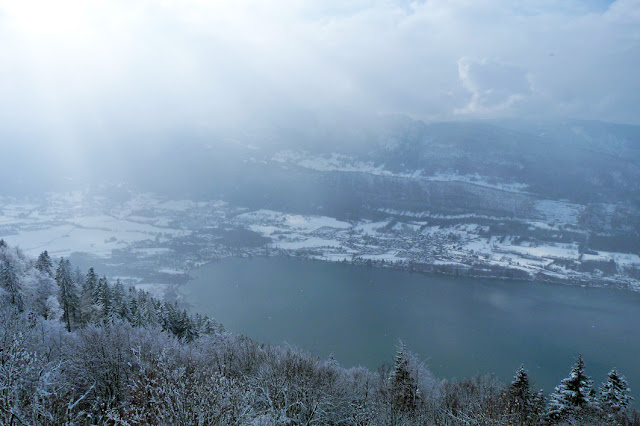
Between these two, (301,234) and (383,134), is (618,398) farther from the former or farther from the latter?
(383,134)

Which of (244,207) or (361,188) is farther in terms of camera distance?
(361,188)

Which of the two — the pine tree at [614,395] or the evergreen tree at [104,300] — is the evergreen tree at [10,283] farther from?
the pine tree at [614,395]

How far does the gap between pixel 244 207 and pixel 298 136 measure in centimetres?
4062

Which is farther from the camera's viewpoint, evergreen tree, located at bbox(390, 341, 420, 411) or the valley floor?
the valley floor

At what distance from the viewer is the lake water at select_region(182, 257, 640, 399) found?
72.0 ft

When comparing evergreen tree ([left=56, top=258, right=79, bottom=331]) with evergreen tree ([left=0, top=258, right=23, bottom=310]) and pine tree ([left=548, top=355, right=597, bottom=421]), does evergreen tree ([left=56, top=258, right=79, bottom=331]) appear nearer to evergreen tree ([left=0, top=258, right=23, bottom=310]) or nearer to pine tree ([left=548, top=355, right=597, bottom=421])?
evergreen tree ([left=0, top=258, right=23, bottom=310])

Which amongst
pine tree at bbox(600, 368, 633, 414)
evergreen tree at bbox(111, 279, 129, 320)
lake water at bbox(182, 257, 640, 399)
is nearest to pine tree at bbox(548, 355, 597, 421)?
pine tree at bbox(600, 368, 633, 414)

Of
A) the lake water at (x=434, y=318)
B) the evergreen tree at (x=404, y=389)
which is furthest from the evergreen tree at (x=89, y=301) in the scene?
the lake water at (x=434, y=318)

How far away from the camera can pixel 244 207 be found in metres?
71.3

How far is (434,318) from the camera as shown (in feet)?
91.2

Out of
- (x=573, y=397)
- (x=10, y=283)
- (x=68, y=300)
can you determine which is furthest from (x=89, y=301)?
(x=573, y=397)

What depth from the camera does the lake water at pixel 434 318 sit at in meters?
21.9

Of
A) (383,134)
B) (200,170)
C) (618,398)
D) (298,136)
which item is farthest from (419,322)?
(298,136)

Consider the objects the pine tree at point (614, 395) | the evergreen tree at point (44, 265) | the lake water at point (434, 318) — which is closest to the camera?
the pine tree at point (614, 395)
